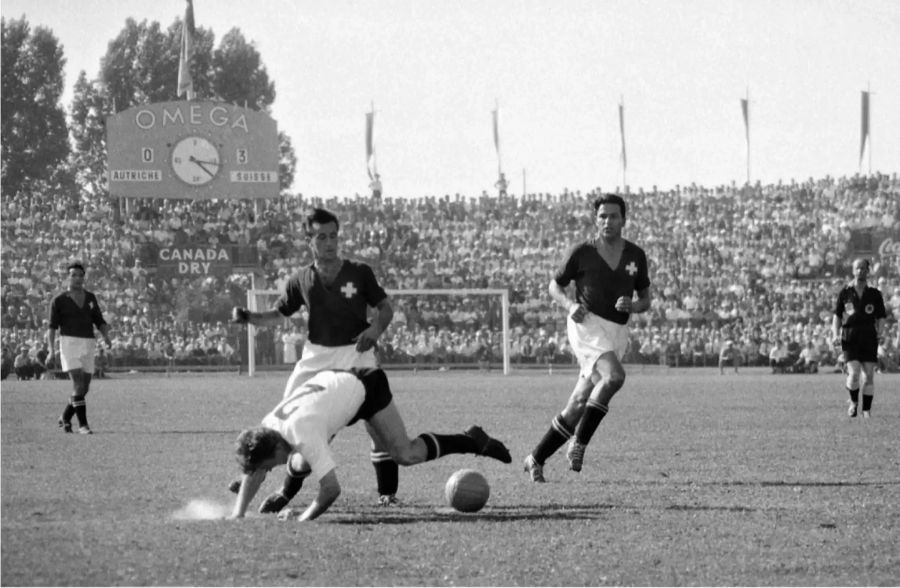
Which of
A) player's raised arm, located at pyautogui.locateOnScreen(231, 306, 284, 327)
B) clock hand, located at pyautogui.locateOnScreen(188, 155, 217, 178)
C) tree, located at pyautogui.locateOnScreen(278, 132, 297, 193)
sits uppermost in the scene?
tree, located at pyautogui.locateOnScreen(278, 132, 297, 193)

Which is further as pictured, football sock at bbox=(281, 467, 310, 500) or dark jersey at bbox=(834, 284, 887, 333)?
dark jersey at bbox=(834, 284, 887, 333)

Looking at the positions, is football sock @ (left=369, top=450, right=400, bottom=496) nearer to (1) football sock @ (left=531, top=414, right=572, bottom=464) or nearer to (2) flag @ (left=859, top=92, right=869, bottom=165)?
(1) football sock @ (left=531, top=414, right=572, bottom=464)

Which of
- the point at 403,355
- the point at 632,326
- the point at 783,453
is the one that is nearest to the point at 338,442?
the point at 783,453

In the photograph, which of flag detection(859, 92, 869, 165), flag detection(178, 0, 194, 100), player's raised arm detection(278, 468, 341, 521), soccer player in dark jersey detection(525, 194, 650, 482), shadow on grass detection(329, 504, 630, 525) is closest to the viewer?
player's raised arm detection(278, 468, 341, 521)

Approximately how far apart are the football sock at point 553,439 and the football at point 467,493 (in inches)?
79.1

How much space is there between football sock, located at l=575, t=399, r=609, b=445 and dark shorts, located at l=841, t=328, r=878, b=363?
9026 millimetres

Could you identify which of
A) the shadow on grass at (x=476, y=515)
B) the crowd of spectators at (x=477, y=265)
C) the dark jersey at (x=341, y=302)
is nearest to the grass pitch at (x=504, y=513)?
the shadow on grass at (x=476, y=515)

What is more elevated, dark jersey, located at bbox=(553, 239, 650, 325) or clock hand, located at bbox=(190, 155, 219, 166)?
clock hand, located at bbox=(190, 155, 219, 166)

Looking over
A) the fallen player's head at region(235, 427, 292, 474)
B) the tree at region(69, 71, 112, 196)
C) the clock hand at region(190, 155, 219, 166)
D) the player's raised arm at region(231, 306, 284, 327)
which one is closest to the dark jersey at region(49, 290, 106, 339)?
the player's raised arm at region(231, 306, 284, 327)

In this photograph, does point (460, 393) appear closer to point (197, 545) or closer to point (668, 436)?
point (668, 436)

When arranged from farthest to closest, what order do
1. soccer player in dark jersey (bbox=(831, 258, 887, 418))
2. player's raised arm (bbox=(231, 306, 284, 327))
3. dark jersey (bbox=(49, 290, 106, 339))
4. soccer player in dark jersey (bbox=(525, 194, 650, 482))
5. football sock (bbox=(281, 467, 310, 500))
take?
soccer player in dark jersey (bbox=(831, 258, 887, 418))
dark jersey (bbox=(49, 290, 106, 339))
soccer player in dark jersey (bbox=(525, 194, 650, 482))
player's raised arm (bbox=(231, 306, 284, 327))
football sock (bbox=(281, 467, 310, 500))

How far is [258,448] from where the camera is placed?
897cm

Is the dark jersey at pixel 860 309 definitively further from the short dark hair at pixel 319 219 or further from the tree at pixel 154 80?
the tree at pixel 154 80

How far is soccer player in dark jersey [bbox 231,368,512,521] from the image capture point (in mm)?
9000
